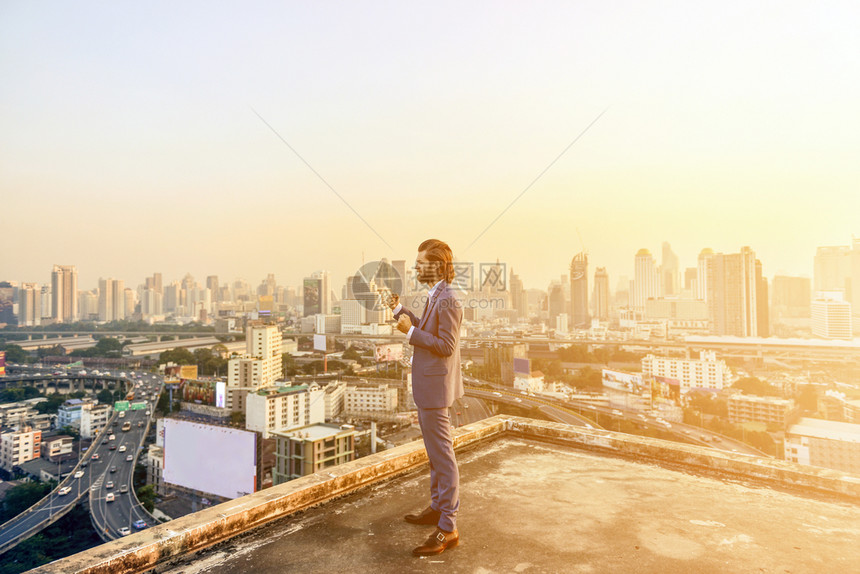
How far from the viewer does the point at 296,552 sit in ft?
3.94

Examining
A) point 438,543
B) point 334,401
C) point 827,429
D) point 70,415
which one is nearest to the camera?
point 438,543

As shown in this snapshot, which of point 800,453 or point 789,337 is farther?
point 789,337

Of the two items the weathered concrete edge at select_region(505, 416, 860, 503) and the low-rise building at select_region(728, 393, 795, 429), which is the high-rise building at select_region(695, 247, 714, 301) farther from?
the weathered concrete edge at select_region(505, 416, 860, 503)

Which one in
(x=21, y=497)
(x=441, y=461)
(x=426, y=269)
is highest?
(x=426, y=269)

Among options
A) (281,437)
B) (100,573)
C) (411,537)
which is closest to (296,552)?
(411,537)

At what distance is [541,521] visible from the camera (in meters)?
1.41

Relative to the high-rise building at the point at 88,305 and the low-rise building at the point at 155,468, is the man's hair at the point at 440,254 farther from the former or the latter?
the high-rise building at the point at 88,305

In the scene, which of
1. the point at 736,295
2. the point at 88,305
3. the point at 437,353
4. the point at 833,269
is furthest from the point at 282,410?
the point at 88,305

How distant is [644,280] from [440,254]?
15544 millimetres

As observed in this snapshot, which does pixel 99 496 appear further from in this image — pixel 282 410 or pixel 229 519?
pixel 229 519

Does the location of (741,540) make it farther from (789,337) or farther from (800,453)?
(789,337)

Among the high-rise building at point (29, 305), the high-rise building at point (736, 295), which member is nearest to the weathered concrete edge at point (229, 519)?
the high-rise building at point (736, 295)

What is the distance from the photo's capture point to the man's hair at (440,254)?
150 cm

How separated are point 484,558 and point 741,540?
76 cm
